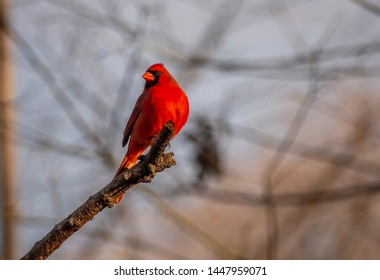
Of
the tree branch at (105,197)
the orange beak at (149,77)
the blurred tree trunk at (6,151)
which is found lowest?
the tree branch at (105,197)

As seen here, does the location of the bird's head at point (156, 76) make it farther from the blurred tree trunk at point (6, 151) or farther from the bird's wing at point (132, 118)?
the blurred tree trunk at point (6, 151)

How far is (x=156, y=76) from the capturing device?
3389 millimetres

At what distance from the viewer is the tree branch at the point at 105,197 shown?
262cm

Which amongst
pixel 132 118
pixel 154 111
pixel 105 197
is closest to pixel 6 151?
pixel 132 118

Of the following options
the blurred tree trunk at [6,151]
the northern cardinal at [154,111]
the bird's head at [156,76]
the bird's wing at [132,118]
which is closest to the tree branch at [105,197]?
the northern cardinal at [154,111]

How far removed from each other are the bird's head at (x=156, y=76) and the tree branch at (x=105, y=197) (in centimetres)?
72

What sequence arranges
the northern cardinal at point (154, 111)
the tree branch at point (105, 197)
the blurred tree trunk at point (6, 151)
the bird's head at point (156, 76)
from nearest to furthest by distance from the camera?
the tree branch at point (105, 197), the northern cardinal at point (154, 111), the bird's head at point (156, 76), the blurred tree trunk at point (6, 151)

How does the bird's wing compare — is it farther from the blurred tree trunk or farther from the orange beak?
the blurred tree trunk

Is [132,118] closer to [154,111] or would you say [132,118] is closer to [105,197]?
[154,111]

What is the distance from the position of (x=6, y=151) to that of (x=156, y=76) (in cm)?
174

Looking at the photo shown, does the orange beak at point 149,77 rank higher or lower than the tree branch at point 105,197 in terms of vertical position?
higher

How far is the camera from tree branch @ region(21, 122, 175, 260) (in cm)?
262
